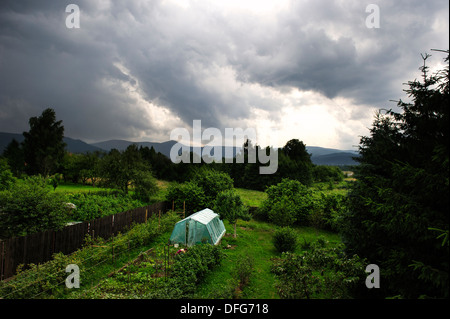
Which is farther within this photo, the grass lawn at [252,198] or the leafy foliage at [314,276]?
the grass lawn at [252,198]

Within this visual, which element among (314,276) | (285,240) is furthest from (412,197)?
(285,240)

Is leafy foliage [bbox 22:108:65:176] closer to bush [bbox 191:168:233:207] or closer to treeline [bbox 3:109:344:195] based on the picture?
treeline [bbox 3:109:344:195]

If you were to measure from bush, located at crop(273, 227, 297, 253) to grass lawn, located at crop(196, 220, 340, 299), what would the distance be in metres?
0.59

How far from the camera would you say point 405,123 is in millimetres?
7734

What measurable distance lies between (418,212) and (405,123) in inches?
138

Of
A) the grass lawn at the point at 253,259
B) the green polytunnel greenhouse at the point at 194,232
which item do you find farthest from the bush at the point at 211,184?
the green polytunnel greenhouse at the point at 194,232

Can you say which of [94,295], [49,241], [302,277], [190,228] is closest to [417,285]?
[302,277]

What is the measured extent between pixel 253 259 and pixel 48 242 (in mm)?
10241

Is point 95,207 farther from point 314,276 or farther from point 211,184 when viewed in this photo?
point 314,276

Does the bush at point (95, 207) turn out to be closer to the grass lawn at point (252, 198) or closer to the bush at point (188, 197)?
the bush at point (188, 197)

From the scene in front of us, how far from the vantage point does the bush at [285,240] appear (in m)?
14.9

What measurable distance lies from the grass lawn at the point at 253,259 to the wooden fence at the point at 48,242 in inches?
310

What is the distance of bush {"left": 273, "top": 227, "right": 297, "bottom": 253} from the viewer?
14922 millimetres

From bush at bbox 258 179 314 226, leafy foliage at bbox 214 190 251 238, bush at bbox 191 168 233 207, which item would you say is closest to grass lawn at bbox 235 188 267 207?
bush at bbox 258 179 314 226
